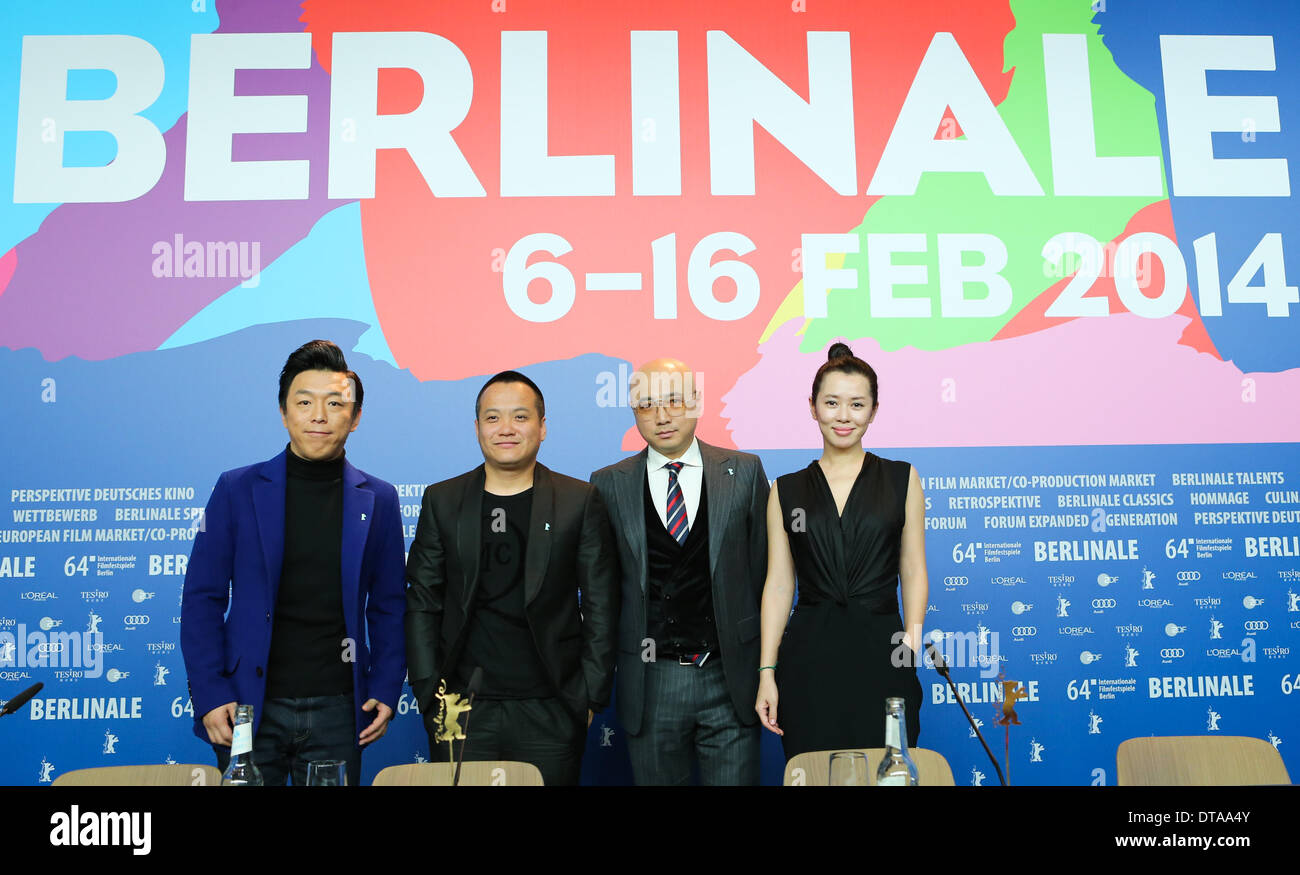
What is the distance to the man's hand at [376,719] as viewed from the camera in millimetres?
3020

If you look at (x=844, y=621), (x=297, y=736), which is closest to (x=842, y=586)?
(x=844, y=621)

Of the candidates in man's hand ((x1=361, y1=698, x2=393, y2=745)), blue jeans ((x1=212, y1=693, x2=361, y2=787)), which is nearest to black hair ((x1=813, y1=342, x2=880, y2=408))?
man's hand ((x1=361, y1=698, x2=393, y2=745))

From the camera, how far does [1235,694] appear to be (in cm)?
410

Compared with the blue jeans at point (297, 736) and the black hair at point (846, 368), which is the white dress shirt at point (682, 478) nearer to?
the black hair at point (846, 368)

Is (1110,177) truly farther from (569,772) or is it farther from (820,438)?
(569,772)

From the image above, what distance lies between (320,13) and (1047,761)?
14.6 feet

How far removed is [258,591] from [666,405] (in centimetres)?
140

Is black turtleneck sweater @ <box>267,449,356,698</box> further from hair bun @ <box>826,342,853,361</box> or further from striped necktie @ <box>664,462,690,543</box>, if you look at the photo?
hair bun @ <box>826,342,853,361</box>

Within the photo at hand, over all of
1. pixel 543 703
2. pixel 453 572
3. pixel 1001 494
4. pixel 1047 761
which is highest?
pixel 1001 494

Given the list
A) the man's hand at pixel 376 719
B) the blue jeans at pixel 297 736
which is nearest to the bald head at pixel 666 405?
the man's hand at pixel 376 719

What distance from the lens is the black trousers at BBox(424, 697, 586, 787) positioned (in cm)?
308
